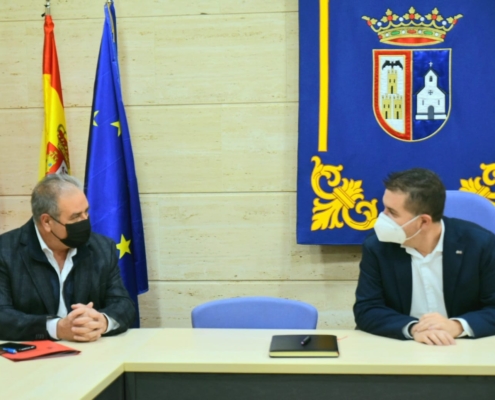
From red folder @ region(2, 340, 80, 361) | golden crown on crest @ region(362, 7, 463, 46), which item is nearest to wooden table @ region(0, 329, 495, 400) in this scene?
red folder @ region(2, 340, 80, 361)

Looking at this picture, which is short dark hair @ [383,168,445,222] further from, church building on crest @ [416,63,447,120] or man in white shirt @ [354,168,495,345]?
church building on crest @ [416,63,447,120]

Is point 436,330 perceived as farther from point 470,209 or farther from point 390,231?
point 470,209

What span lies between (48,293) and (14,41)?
74.6 inches

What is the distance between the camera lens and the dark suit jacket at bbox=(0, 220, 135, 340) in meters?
2.67

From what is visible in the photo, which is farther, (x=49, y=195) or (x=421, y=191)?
(x=49, y=195)

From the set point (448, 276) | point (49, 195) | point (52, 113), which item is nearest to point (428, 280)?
point (448, 276)

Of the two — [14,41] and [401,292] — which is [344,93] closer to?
[401,292]

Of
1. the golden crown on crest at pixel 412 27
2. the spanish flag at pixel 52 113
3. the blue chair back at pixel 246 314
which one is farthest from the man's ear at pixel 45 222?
the golden crown on crest at pixel 412 27

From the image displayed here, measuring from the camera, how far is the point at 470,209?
116 inches

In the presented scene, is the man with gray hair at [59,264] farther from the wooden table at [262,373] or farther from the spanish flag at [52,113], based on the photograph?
the spanish flag at [52,113]

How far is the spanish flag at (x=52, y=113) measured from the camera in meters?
3.69

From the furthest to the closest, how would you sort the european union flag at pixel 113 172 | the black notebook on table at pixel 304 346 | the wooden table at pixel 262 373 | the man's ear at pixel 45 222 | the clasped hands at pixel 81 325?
the european union flag at pixel 113 172
the man's ear at pixel 45 222
the clasped hands at pixel 81 325
the black notebook on table at pixel 304 346
the wooden table at pixel 262 373

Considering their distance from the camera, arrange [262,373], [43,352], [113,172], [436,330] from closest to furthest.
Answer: [262,373], [43,352], [436,330], [113,172]

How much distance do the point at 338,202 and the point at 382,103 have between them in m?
0.61
